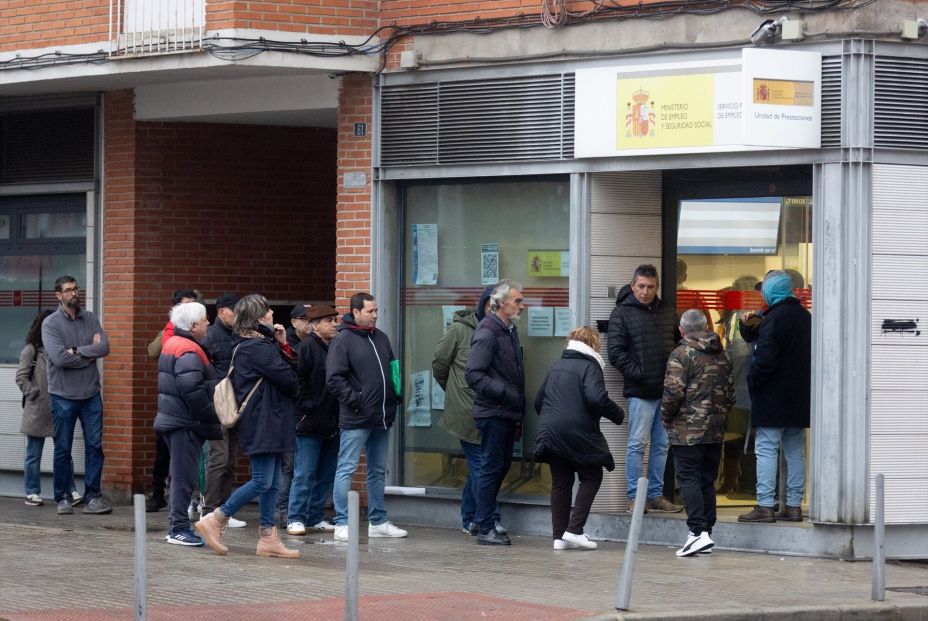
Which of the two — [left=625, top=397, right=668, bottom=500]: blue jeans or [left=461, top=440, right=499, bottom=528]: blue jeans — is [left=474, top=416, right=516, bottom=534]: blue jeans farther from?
[left=625, top=397, right=668, bottom=500]: blue jeans

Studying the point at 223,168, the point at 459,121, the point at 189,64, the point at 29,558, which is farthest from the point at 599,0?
the point at 29,558

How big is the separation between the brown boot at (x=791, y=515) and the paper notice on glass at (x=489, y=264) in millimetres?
3171

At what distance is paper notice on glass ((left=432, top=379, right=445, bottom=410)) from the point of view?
46.3 ft

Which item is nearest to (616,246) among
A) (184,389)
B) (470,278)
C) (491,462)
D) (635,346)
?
(635,346)

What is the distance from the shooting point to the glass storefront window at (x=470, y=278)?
13.6m

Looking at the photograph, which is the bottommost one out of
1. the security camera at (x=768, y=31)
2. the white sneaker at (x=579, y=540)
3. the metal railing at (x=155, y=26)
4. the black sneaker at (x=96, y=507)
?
the black sneaker at (x=96, y=507)

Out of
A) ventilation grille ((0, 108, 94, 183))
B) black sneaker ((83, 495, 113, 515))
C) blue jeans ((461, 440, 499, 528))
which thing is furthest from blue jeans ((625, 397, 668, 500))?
ventilation grille ((0, 108, 94, 183))

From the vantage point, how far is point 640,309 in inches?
506

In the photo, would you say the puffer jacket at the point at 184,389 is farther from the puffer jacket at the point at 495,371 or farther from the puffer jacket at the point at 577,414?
the puffer jacket at the point at 577,414

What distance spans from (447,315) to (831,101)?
3.93 meters

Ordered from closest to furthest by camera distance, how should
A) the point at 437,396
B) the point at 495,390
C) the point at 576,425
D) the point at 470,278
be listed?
the point at 576,425 < the point at 495,390 < the point at 470,278 < the point at 437,396

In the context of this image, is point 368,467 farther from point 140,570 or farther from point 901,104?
point 901,104

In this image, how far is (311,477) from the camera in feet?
42.7

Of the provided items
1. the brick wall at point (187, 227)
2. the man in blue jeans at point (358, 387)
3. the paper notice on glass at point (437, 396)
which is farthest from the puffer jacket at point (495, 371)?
the brick wall at point (187, 227)
